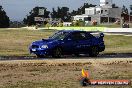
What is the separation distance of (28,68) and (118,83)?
878 centimetres

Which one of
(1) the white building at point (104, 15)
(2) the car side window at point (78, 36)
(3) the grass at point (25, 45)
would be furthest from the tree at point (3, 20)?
(2) the car side window at point (78, 36)

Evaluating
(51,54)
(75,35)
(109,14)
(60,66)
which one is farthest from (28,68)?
(109,14)

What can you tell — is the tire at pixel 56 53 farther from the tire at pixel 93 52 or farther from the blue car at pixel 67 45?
the tire at pixel 93 52

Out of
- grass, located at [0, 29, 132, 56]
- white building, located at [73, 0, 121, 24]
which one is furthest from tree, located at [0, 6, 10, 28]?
grass, located at [0, 29, 132, 56]

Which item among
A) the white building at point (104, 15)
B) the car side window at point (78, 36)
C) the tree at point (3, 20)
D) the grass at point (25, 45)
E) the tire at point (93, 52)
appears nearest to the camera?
the car side window at point (78, 36)

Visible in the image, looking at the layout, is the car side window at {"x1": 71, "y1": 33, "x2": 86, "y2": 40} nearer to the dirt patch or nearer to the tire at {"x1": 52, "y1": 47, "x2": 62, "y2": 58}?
the tire at {"x1": 52, "y1": 47, "x2": 62, "y2": 58}

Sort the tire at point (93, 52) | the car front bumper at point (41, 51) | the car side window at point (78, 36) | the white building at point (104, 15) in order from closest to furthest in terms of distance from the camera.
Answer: the car front bumper at point (41, 51) → the car side window at point (78, 36) → the tire at point (93, 52) → the white building at point (104, 15)

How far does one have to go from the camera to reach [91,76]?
50.1ft

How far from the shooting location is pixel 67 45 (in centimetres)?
2462

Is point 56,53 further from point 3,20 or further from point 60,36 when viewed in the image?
point 3,20

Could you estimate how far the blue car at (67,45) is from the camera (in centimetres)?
2395

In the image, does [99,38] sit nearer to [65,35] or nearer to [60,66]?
[65,35]

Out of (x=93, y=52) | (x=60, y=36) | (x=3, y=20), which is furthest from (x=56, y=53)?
(x=3, y=20)

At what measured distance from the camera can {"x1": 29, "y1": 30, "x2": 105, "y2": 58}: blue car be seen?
943 inches
